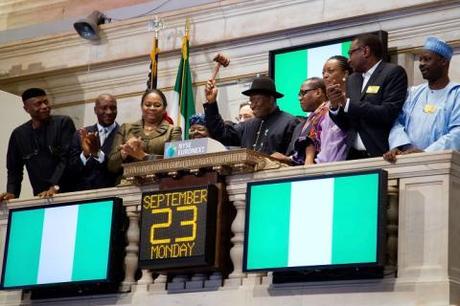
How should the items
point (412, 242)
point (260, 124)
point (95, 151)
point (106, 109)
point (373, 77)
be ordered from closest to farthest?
point (412, 242)
point (373, 77)
point (260, 124)
point (95, 151)
point (106, 109)

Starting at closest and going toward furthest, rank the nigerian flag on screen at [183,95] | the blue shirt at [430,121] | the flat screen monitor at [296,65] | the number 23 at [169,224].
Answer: the blue shirt at [430,121], the number 23 at [169,224], the flat screen monitor at [296,65], the nigerian flag on screen at [183,95]

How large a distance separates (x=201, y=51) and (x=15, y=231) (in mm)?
4205

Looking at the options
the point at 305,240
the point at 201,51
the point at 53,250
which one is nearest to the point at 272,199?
the point at 305,240

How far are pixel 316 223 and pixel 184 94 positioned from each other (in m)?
4.96

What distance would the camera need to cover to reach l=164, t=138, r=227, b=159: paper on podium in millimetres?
10945

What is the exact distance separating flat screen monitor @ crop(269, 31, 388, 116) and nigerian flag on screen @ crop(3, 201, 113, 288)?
10.5 ft

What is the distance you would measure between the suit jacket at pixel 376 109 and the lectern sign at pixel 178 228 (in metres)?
1.28

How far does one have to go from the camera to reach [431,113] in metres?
10.2

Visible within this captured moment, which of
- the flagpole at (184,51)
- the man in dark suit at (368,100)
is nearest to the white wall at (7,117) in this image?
the flagpole at (184,51)

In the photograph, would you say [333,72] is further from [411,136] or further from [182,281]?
[182,281]

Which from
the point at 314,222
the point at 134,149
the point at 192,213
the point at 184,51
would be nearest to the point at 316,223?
the point at 314,222

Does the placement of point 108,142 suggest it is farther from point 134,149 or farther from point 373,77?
point 373,77

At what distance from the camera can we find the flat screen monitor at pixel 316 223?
973 centimetres

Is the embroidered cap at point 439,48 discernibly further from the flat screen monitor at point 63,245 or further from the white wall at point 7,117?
the white wall at point 7,117
